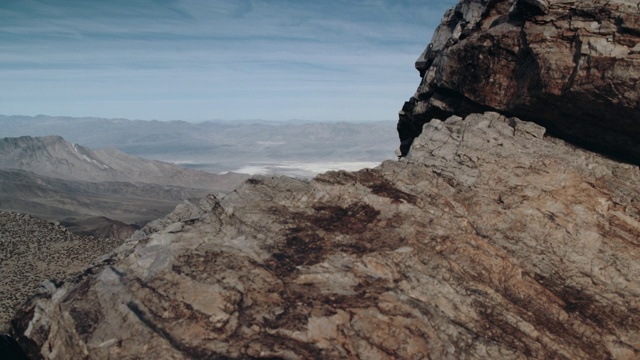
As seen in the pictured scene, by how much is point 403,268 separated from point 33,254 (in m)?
66.1

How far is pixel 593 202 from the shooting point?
63.4ft

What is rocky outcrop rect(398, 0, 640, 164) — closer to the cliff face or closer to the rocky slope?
the cliff face

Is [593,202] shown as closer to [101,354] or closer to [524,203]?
[524,203]

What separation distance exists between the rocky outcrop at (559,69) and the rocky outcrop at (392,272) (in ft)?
3.93

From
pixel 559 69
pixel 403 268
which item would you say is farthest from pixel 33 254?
pixel 559 69

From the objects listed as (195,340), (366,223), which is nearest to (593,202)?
(366,223)

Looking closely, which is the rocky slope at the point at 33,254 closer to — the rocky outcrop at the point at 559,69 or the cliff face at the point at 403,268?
the cliff face at the point at 403,268

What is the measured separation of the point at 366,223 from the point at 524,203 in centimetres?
634

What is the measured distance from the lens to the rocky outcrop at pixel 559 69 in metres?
19.1

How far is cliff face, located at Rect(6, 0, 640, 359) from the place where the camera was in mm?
14461


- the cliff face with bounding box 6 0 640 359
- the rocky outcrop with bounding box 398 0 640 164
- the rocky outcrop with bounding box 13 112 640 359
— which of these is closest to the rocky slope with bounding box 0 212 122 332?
the rocky outcrop with bounding box 13 112 640 359

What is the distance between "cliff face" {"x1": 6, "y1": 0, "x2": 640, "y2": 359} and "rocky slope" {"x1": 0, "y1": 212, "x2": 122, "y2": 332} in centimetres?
3267

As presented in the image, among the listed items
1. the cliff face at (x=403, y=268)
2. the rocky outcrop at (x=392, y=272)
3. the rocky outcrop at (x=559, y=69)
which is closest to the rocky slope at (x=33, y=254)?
the rocky outcrop at (x=392, y=272)

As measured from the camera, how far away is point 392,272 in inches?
651
